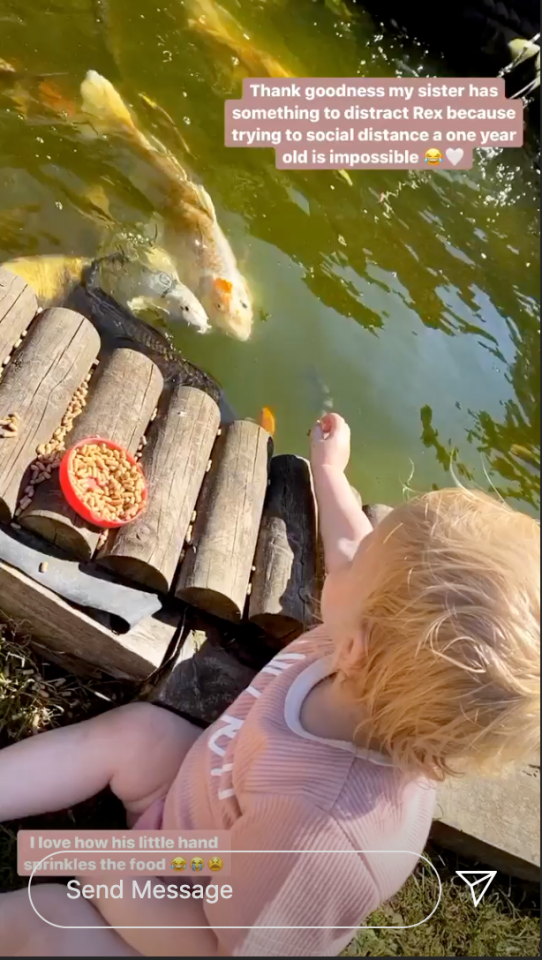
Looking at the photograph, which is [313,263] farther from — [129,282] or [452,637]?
[452,637]

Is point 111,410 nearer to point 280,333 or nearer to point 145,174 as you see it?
point 280,333

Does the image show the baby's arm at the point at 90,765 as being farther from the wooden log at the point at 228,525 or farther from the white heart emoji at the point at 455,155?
the white heart emoji at the point at 455,155

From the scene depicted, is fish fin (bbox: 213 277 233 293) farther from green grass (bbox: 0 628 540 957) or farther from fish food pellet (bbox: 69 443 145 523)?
green grass (bbox: 0 628 540 957)

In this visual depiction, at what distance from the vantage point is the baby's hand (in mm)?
2701

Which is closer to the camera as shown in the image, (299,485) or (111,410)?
(111,410)

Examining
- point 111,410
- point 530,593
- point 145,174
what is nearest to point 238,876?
point 530,593

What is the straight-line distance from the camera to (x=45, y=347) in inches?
104

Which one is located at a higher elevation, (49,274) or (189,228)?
(189,228)

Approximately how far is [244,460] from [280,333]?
59.6 inches

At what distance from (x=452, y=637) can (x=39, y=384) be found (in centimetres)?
177

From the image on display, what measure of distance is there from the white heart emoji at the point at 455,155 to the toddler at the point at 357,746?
3.11 ft

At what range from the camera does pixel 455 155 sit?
1970mm

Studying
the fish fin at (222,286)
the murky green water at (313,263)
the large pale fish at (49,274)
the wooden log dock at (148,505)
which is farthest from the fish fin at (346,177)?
the wooden log dock at (148,505)

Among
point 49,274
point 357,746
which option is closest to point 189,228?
point 49,274
